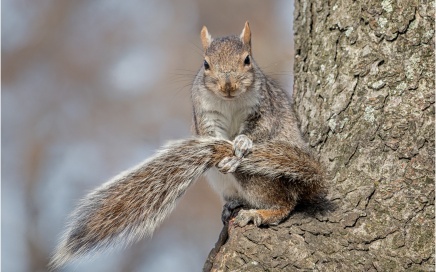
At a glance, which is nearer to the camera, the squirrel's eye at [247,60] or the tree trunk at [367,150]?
the tree trunk at [367,150]

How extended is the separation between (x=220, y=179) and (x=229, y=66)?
362 mm

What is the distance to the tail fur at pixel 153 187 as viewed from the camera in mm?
1979

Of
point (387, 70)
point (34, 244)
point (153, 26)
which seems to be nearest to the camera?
point (387, 70)

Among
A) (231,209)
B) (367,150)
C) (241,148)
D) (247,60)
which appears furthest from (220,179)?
(367,150)

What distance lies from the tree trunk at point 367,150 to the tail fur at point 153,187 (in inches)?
4.7

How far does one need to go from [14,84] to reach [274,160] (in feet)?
11.7

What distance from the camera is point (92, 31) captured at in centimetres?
526

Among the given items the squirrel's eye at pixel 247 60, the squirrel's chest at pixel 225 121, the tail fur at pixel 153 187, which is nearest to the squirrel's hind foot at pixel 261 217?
the tail fur at pixel 153 187

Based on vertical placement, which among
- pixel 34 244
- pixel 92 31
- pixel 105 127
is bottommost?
pixel 34 244

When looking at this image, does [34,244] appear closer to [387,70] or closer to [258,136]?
[258,136]

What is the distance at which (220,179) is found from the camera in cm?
232

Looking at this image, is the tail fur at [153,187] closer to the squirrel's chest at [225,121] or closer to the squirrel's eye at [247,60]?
the squirrel's chest at [225,121]

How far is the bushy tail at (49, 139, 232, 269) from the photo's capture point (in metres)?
1.98

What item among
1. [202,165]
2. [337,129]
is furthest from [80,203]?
[337,129]
